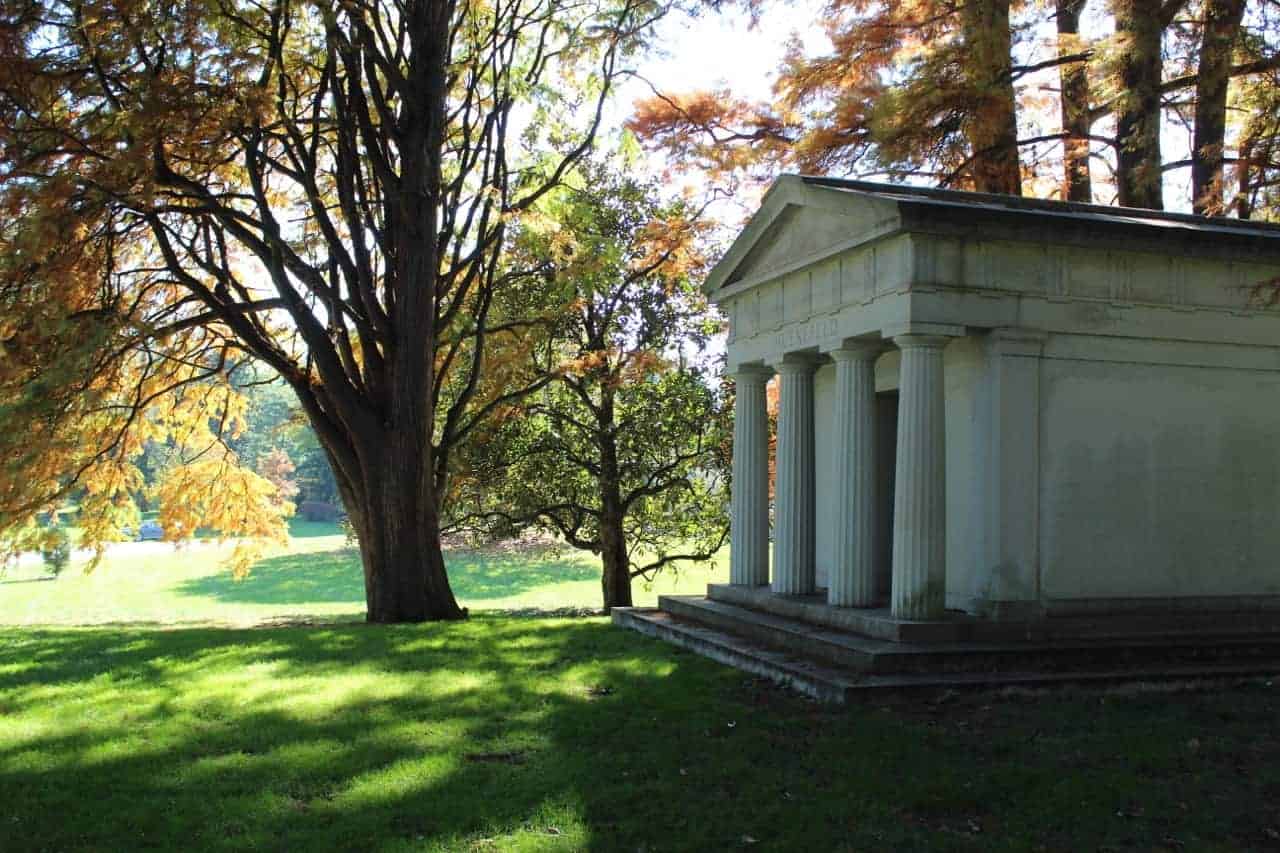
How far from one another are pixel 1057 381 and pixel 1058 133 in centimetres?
857

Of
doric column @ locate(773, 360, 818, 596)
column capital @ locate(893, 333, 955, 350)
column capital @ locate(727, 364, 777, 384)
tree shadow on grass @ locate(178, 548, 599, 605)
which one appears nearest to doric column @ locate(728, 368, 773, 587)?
column capital @ locate(727, 364, 777, 384)

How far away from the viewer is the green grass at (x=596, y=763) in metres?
5.67

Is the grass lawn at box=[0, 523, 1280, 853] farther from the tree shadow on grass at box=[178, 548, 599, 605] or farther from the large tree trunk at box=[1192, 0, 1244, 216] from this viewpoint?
the tree shadow on grass at box=[178, 548, 599, 605]

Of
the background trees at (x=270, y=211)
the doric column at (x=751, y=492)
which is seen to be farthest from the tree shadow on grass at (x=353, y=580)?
the doric column at (x=751, y=492)

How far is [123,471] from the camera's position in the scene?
1539cm

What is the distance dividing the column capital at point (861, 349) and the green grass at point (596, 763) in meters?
3.32

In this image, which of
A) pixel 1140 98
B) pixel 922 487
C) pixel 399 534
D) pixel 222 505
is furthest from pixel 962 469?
pixel 222 505

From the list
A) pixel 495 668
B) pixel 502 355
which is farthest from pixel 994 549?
pixel 502 355

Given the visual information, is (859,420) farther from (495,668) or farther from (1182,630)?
(495,668)

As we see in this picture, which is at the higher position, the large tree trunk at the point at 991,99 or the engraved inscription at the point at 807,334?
the large tree trunk at the point at 991,99

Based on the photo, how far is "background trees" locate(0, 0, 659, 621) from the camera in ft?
37.9

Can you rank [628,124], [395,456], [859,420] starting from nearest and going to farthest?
[859,420], [395,456], [628,124]

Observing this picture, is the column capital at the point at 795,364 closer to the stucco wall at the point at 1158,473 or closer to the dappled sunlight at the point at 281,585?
the stucco wall at the point at 1158,473

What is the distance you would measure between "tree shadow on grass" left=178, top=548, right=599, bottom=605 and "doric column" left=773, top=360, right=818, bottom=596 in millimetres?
20893
